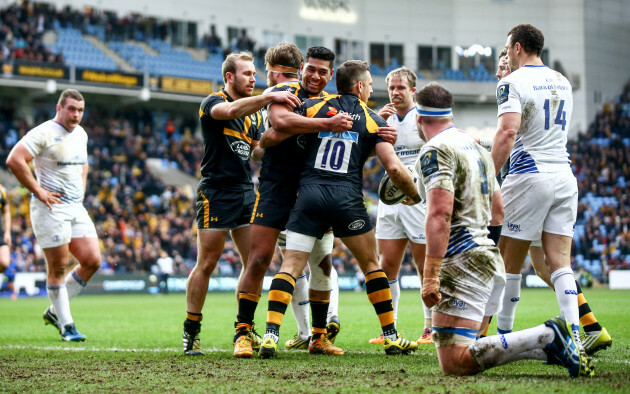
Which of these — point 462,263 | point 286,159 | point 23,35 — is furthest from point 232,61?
point 23,35

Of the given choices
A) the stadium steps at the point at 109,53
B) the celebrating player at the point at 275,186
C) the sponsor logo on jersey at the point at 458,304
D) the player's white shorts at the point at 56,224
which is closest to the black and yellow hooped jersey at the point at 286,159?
the celebrating player at the point at 275,186

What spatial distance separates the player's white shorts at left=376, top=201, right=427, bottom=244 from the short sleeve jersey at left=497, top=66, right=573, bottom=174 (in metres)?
1.89

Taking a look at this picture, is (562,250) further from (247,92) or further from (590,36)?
(590,36)

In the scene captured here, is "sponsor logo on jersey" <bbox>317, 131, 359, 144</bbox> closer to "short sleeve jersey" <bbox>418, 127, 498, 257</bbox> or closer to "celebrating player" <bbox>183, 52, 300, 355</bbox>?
"celebrating player" <bbox>183, 52, 300, 355</bbox>

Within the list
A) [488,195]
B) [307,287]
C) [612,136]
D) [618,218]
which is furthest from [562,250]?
[612,136]

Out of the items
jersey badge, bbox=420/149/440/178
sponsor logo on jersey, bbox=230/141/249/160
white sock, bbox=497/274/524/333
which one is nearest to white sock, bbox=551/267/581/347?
white sock, bbox=497/274/524/333

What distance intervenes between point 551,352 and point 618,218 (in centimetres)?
3041

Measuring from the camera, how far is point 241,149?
714 centimetres

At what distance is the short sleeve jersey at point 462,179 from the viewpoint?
16.0 ft

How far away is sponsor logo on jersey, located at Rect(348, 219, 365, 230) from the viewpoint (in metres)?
6.35

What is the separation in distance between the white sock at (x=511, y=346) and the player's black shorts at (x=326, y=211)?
1.86 meters

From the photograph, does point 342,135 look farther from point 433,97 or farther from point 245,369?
point 245,369

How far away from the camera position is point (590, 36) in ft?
148

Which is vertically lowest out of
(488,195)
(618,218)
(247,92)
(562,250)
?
(618,218)
